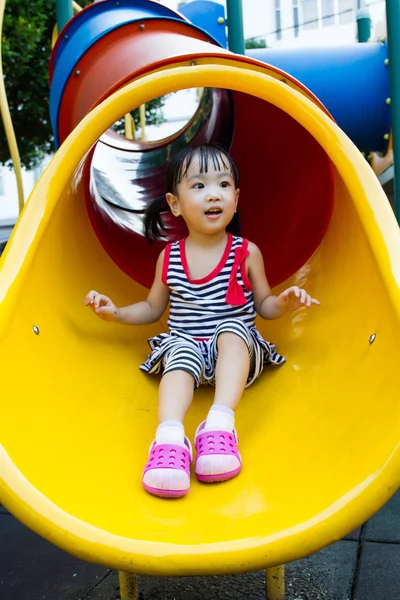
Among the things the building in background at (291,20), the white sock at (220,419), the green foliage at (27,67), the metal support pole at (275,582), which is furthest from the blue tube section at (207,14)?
the building in background at (291,20)

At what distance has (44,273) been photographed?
1529 mm

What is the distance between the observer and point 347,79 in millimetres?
3137

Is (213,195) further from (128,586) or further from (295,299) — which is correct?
(128,586)

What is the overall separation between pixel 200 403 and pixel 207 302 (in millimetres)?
270

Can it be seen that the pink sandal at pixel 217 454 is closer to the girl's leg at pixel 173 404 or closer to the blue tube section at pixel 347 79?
the girl's leg at pixel 173 404

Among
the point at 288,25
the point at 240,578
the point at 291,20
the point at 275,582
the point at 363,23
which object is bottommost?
the point at 288,25

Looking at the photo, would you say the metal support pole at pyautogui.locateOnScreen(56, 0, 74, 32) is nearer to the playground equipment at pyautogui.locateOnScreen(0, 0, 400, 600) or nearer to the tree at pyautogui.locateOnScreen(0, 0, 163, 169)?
the playground equipment at pyautogui.locateOnScreen(0, 0, 400, 600)

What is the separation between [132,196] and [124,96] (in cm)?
101

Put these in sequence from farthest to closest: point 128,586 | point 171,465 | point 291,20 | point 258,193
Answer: point 291,20 → point 258,193 → point 128,586 → point 171,465

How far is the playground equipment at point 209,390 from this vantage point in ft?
3.18

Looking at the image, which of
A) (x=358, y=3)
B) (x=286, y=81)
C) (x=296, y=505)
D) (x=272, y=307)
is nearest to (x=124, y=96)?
(x=286, y=81)

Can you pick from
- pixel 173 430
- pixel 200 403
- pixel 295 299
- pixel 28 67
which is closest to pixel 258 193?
pixel 295 299

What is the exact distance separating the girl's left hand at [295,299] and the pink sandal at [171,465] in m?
0.40

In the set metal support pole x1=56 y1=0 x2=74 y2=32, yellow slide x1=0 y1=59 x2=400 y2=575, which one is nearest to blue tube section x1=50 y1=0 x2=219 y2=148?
metal support pole x1=56 y1=0 x2=74 y2=32
